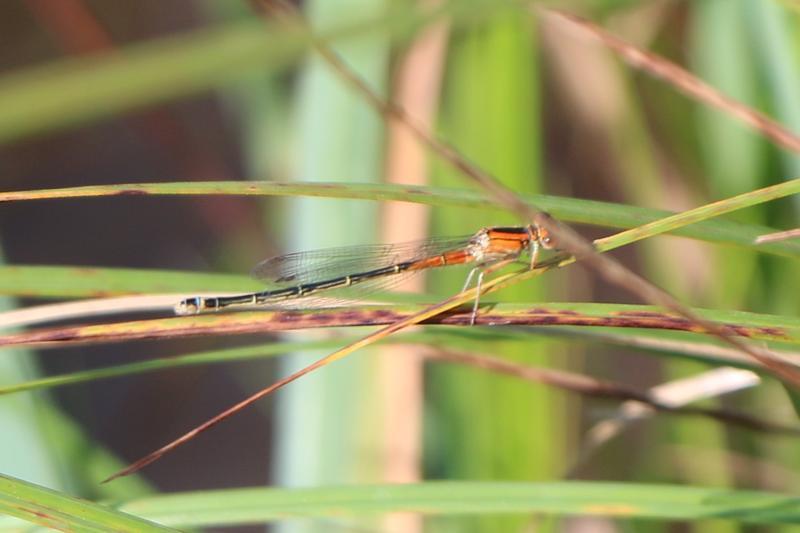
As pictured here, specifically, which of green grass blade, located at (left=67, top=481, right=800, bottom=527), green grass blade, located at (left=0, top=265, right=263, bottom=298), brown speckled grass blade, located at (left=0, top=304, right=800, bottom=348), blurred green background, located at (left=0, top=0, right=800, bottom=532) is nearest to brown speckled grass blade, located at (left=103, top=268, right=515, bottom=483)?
brown speckled grass blade, located at (left=0, top=304, right=800, bottom=348)

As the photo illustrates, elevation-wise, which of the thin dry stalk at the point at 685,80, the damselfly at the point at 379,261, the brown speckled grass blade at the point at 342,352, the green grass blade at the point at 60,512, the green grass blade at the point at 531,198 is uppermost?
the thin dry stalk at the point at 685,80

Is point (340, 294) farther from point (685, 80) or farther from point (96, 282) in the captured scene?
point (685, 80)

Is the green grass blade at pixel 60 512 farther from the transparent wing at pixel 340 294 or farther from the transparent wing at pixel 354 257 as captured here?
the transparent wing at pixel 354 257

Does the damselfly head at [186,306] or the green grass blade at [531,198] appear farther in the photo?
the damselfly head at [186,306]

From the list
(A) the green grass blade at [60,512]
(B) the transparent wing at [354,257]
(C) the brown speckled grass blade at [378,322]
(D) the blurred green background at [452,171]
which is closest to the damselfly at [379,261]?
(B) the transparent wing at [354,257]

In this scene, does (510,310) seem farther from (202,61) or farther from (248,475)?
(248,475)

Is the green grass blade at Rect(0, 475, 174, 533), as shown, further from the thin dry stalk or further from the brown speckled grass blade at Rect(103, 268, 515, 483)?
the thin dry stalk

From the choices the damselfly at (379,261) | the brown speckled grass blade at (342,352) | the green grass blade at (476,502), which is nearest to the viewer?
the brown speckled grass blade at (342,352)
